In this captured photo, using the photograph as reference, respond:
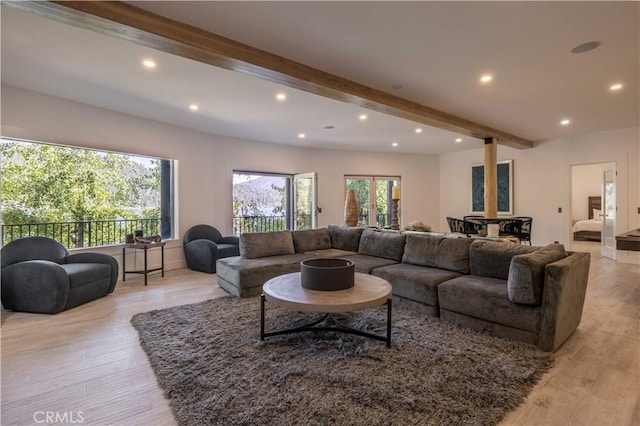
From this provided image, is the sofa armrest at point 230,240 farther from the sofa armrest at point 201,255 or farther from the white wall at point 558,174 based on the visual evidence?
the white wall at point 558,174

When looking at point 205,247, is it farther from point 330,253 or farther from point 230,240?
point 330,253

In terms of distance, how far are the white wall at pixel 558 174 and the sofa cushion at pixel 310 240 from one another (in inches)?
216

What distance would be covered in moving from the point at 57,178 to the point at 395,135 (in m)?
6.01

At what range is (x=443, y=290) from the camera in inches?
120

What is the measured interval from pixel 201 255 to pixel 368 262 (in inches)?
115

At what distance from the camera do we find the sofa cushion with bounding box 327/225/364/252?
4.95 metres

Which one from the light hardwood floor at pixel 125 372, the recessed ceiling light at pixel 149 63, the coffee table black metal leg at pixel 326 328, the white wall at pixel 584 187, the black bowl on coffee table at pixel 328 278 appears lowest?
the light hardwood floor at pixel 125 372

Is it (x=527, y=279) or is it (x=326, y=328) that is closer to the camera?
(x=527, y=279)

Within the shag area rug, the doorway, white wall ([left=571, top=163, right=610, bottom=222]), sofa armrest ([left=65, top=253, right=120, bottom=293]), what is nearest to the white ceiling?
the doorway

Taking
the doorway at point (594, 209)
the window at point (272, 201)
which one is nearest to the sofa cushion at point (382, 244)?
the window at point (272, 201)

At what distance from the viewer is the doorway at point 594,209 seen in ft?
21.3

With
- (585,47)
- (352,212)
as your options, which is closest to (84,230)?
(352,212)

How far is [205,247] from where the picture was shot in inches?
208

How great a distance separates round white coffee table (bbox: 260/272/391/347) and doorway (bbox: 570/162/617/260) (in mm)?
6546
